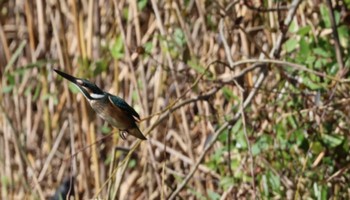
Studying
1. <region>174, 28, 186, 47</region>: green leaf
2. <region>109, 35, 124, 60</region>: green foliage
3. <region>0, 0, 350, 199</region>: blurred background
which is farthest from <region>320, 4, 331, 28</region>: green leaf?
<region>109, 35, 124, 60</region>: green foliage

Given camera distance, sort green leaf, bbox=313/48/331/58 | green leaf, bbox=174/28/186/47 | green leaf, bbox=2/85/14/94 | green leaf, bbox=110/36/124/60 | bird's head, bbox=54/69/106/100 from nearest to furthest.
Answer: bird's head, bbox=54/69/106/100 → green leaf, bbox=313/48/331/58 → green leaf, bbox=174/28/186/47 → green leaf, bbox=110/36/124/60 → green leaf, bbox=2/85/14/94

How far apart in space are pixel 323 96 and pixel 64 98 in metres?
1.12

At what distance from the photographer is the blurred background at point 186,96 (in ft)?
7.70

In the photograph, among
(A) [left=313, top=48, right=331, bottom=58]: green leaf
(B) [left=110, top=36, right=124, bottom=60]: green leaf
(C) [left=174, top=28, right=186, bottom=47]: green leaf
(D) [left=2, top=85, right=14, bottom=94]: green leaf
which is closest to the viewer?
(A) [left=313, top=48, right=331, bottom=58]: green leaf

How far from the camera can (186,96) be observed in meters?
2.76

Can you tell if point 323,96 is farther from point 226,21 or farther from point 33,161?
point 33,161

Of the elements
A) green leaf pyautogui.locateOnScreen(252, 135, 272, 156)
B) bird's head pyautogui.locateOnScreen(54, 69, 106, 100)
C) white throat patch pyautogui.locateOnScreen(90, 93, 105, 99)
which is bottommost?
green leaf pyautogui.locateOnScreen(252, 135, 272, 156)

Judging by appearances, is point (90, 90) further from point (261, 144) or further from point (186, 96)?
point (186, 96)

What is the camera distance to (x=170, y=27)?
2.80 metres

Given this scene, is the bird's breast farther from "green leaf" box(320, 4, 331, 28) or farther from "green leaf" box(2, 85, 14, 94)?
"green leaf" box(2, 85, 14, 94)

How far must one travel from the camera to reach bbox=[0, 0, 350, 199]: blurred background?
2346mm

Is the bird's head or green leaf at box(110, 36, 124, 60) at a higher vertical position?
green leaf at box(110, 36, 124, 60)

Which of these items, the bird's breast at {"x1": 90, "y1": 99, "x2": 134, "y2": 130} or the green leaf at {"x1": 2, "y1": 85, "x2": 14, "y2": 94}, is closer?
the bird's breast at {"x1": 90, "y1": 99, "x2": 134, "y2": 130}

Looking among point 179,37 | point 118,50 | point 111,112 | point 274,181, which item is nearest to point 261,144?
point 274,181
